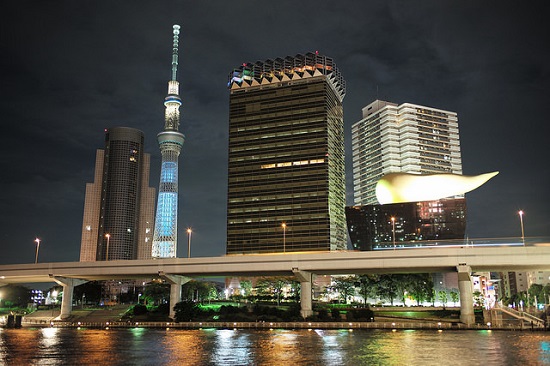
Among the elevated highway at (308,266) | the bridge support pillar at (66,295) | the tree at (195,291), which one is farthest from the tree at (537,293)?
the bridge support pillar at (66,295)

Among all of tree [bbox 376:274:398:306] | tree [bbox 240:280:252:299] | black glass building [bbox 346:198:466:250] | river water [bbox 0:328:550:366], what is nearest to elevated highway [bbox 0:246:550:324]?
river water [bbox 0:328:550:366]

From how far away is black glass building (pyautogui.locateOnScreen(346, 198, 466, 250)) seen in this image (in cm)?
11212

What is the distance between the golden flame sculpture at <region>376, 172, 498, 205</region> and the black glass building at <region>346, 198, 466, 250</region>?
6.80 meters

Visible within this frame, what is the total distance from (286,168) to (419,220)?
81.0 meters

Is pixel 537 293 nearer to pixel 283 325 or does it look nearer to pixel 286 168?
pixel 286 168

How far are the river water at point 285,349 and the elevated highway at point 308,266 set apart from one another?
9696mm

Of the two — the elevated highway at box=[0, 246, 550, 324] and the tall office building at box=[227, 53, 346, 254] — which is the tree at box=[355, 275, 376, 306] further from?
the tall office building at box=[227, 53, 346, 254]

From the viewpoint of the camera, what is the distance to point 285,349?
47812mm

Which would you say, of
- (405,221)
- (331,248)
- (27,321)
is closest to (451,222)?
(405,221)

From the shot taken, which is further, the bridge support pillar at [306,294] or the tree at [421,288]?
the tree at [421,288]

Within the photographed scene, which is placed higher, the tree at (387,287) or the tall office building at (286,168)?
the tall office building at (286,168)

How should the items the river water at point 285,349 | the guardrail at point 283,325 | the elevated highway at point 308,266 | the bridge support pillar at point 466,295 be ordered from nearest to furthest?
the river water at point 285,349 → the elevated highway at point 308,266 → the bridge support pillar at point 466,295 → the guardrail at point 283,325

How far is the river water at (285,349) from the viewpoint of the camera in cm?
4059

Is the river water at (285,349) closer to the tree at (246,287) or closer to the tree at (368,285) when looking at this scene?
the tree at (368,285)
